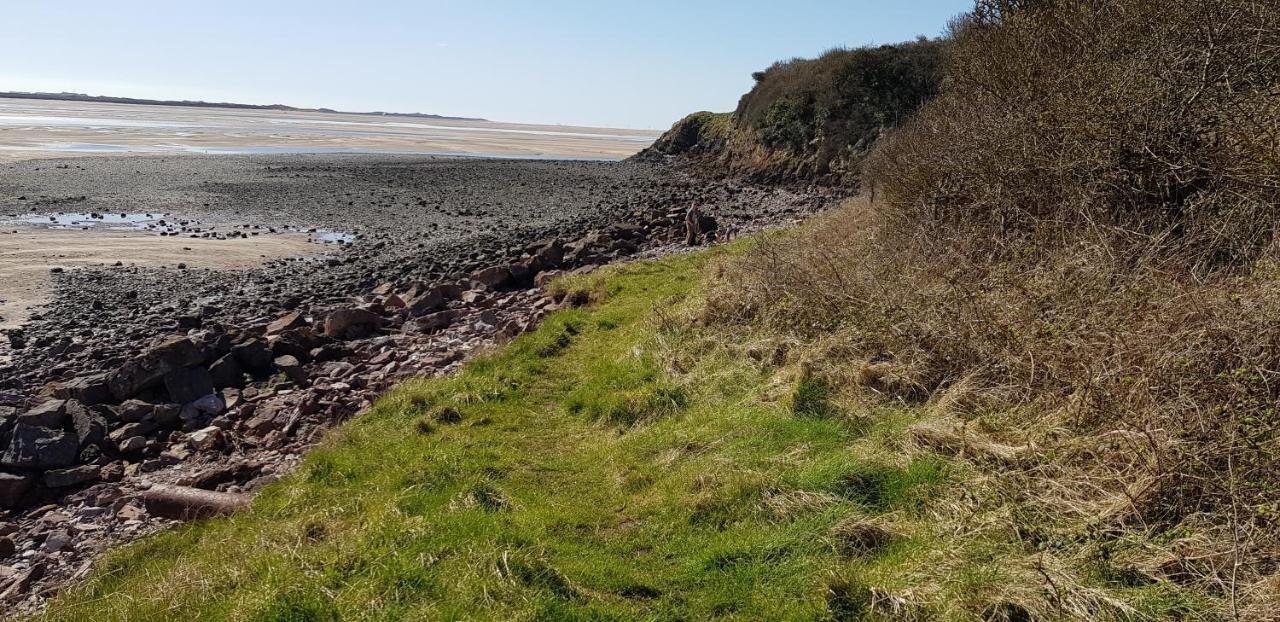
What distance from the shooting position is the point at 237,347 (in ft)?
37.8

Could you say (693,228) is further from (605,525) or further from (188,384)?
(605,525)

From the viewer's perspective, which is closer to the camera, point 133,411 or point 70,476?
point 70,476

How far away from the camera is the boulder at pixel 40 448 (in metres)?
8.57

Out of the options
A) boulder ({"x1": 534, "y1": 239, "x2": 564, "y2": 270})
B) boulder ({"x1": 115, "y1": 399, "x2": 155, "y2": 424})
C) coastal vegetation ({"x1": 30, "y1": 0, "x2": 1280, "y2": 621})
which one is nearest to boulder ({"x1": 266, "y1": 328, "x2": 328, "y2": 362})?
boulder ({"x1": 115, "y1": 399, "x2": 155, "y2": 424})

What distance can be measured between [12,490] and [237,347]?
3.71 meters

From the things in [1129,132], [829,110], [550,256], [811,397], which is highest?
[829,110]

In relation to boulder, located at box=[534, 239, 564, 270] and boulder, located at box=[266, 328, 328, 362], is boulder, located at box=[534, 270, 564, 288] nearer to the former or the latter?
boulder, located at box=[534, 239, 564, 270]

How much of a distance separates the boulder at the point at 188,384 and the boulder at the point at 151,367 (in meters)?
0.13

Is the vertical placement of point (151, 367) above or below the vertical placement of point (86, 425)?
above

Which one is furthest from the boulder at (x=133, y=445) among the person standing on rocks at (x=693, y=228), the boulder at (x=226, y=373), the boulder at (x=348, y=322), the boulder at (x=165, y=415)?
the person standing on rocks at (x=693, y=228)

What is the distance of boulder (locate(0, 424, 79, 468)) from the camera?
28.1 ft

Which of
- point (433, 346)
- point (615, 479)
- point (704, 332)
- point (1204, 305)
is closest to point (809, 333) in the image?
point (704, 332)

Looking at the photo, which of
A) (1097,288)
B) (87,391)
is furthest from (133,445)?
(1097,288)

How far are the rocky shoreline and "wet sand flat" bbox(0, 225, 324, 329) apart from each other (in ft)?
2.69
